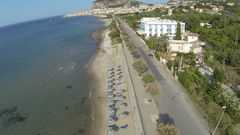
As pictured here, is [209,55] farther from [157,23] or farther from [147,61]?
[157,23]

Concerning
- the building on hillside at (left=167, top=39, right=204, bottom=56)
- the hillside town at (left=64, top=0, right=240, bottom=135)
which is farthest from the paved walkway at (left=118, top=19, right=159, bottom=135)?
the building on hillside at (left=167, top=39, right=204, bottom=56)

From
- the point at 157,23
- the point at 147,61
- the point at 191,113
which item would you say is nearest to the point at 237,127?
the point at 191,113

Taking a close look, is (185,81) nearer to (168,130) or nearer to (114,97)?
(114,97)

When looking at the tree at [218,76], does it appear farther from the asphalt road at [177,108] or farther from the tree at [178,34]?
the tree at [178,34]

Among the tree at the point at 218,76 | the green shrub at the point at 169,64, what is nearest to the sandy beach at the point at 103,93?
the green shrub at the point at 169,64

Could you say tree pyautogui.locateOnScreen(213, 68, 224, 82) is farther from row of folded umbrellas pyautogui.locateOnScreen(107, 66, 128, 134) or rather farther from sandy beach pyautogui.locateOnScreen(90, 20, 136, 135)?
row of folded umbrellas pyautogui.locateOnScreen(107, 66, 128, 134)
